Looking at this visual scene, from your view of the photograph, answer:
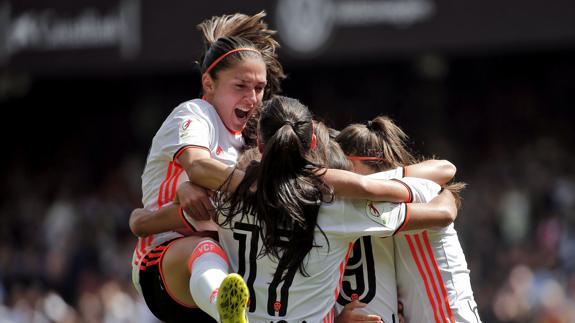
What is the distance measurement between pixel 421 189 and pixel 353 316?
1.72ft

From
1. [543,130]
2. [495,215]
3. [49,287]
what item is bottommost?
[49,287]

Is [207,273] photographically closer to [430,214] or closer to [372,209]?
[372,209]

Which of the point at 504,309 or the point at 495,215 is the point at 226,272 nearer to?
the point at 504,309

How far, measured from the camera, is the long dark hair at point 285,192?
3.54 metres

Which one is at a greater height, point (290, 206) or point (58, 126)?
point (290, 206)

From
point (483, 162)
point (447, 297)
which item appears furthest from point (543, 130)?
point (447, 297)

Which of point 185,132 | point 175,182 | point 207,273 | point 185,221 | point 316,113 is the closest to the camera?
point 207,273

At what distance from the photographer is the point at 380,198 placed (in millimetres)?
3650

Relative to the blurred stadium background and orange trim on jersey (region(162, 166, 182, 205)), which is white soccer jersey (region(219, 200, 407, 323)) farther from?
the blurred stadium background

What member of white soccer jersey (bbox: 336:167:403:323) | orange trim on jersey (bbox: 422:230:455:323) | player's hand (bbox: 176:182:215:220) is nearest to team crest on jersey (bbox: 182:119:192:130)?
player's hand (bbox: 176:182:215:220)

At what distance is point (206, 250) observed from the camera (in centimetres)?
368

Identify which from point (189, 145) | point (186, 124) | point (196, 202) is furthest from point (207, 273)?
point (186, 124)

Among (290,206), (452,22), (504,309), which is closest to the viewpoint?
(290,206)

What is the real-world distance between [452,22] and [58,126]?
7.17 m
